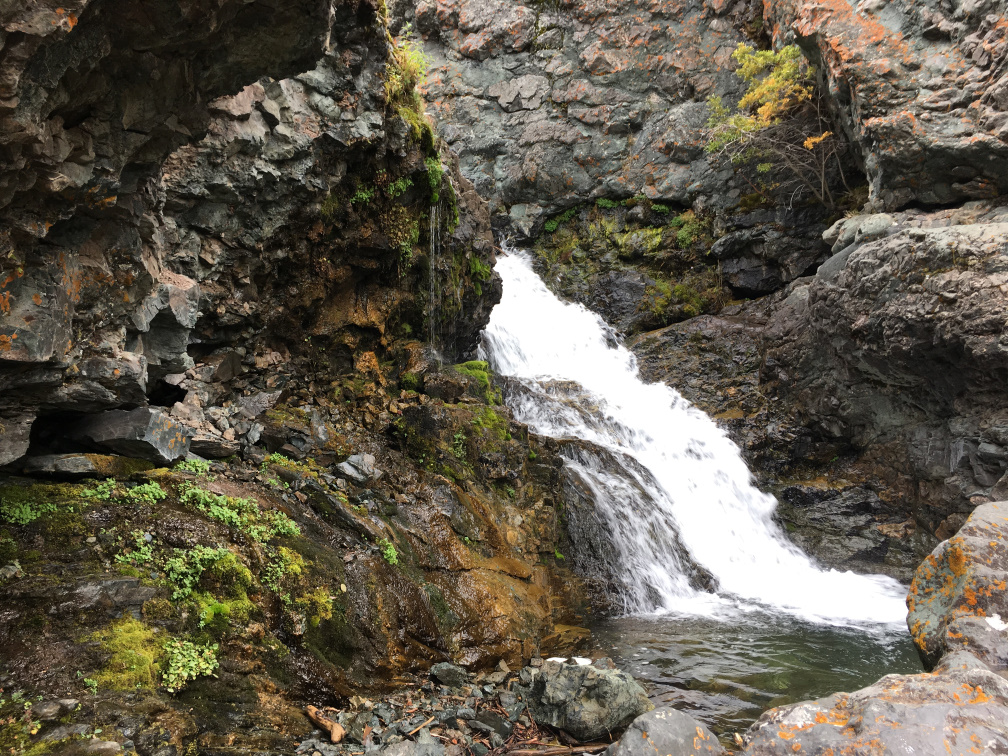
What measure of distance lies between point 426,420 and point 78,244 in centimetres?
532

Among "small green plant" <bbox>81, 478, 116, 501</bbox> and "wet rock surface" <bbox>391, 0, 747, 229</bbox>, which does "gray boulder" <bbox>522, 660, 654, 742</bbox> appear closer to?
"small green plant" <bbox>81, 478, 116, 501</bbox>

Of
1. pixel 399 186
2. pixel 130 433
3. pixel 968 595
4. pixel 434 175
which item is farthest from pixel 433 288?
pixel 968 595

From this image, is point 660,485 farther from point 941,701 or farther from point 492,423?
point 941,701

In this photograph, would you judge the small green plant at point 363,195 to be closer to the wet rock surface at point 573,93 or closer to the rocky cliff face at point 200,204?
the rocky cliff face at point 200,204

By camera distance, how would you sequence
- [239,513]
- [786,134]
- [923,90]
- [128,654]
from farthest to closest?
[786,134], [923,90], [239,513], [128,654]

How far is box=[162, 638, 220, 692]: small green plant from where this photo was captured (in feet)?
12.4

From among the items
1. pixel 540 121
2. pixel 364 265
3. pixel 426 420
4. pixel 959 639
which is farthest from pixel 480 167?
pixel 959 639

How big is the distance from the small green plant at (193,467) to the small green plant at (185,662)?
1.98 metres

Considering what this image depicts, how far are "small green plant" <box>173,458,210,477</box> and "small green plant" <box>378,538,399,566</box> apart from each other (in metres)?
1.96

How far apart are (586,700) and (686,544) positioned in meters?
6.08

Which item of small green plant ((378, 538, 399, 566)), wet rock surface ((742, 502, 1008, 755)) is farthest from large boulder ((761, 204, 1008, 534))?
small green plant ((378, 538, 399, 566))

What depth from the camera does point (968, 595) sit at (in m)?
4.06

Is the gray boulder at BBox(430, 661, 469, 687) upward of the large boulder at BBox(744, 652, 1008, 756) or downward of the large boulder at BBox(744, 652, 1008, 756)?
downward

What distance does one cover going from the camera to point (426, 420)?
8562 mm
